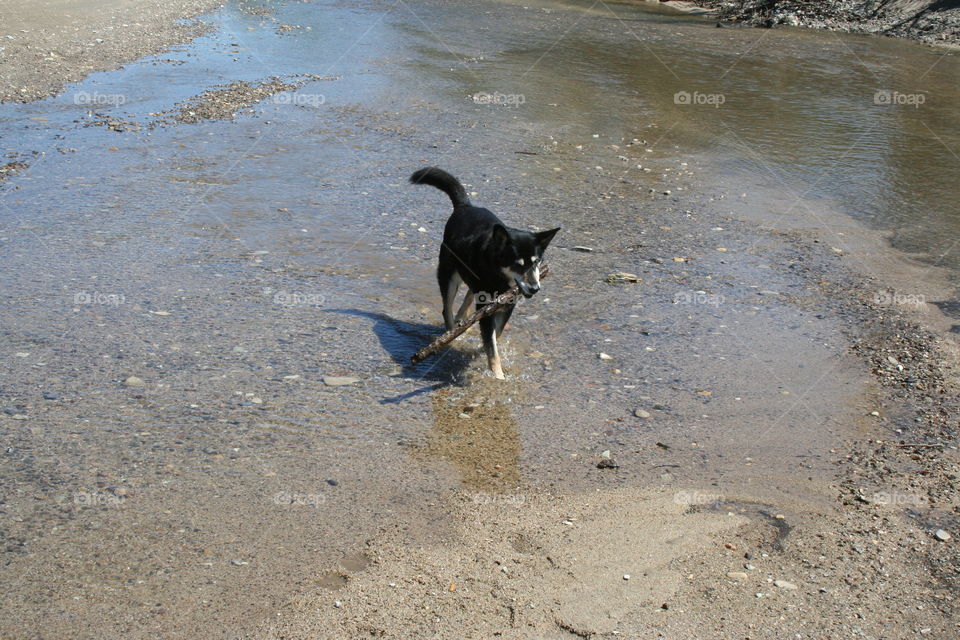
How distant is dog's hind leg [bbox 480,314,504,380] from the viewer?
595cm

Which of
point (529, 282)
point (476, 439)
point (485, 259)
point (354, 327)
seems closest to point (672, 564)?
point (476, 439)

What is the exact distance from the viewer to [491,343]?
600cm

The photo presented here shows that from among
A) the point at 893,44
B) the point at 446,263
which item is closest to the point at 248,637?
the point at 446,263

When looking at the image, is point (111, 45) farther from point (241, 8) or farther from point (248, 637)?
point (248, 637)

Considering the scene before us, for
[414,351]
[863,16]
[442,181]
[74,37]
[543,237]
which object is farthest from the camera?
[863,16]

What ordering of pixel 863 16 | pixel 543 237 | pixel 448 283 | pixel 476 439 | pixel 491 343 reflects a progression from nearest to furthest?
pixel 476 439
pixel 543 237
pixel 491 343
pixel 448 283
pixel 863 16

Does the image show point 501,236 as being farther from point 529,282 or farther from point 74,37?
point 74,37

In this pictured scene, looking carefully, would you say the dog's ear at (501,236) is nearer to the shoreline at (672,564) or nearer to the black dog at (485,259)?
the black dog at (485,259)

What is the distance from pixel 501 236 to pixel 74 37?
14401 mm

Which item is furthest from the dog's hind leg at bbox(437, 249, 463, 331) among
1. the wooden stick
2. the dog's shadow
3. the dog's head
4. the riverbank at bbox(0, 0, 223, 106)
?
the riverbank at bbox(0, 0, 223, 106)

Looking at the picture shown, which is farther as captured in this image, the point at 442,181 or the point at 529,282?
the point at 442,181

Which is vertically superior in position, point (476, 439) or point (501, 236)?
point (501, 236)

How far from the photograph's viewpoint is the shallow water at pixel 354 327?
14.4ft

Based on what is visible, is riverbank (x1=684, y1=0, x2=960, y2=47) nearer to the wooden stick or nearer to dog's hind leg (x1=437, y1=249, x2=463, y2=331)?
dog's hind leg (x1=437, y1=249, x2=463, y2=331)
